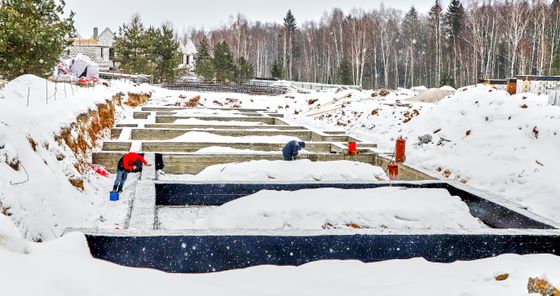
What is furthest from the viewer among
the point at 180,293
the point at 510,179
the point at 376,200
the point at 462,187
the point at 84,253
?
the point at 510,179

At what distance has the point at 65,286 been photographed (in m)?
3.56

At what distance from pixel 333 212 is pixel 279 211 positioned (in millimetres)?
839

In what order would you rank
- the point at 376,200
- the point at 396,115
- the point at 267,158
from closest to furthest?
the point at 376,200 < the point at 267,158 < the point at 396,115

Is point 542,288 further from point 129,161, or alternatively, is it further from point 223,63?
point 223,63

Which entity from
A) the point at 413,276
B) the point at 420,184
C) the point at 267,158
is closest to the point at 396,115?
the point at 267,158

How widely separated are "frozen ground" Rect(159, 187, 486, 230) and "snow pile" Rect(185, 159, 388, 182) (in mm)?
1814

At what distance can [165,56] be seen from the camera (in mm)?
45250

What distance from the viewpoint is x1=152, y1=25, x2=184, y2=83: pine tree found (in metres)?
44.5

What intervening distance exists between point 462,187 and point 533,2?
48.5 metres

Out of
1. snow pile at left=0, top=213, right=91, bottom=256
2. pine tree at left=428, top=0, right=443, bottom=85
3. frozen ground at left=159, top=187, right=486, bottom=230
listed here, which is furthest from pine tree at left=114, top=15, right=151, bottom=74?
snow pile at left=0, top=213, right=91, bottom=256

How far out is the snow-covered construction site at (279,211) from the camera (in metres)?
4.45

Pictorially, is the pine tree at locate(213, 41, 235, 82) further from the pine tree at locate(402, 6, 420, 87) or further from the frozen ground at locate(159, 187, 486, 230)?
the frozen ground at locate(159, 187, 486, 230)

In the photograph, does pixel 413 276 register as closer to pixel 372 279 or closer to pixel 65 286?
pixel 372 279

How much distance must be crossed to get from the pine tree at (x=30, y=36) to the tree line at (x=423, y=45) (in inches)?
1122
